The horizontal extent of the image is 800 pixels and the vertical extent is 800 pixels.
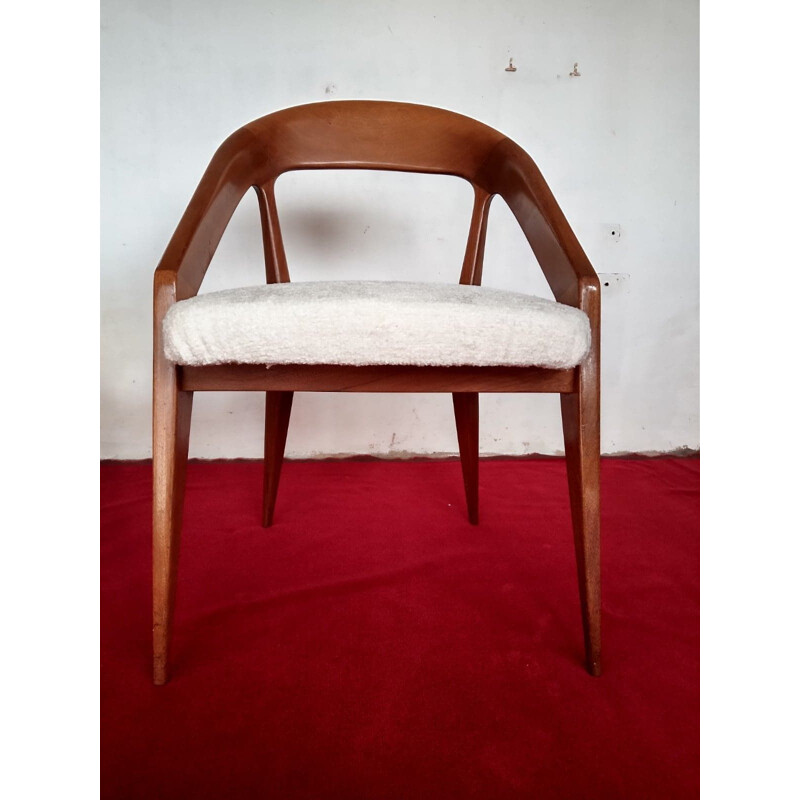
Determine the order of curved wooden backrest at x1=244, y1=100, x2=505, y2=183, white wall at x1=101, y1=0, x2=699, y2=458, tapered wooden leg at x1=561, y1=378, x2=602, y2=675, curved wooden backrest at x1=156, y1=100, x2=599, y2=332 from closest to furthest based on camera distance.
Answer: tapered wooden leg at x1=561, y1=378, x2=602, y2=675 < curved wooden backrest at x1=156, y1=100, x2=599, y2=332 < curved wooden backrest at x1=244, y1=100, x2=505, y2=183 < white wall at x1=101, y1=0, x2=699, y2=458

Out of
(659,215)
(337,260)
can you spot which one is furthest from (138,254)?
(659,215)

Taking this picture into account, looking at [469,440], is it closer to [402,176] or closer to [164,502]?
[164,502]

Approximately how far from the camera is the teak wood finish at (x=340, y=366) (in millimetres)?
549

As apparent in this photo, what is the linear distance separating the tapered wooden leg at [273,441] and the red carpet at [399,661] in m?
0.06

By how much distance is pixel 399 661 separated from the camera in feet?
2.03

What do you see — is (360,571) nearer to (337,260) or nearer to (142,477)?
(142,477)

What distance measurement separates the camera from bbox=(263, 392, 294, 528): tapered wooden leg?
3.34ft

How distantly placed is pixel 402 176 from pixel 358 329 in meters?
1.28

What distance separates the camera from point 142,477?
1433 millimetres

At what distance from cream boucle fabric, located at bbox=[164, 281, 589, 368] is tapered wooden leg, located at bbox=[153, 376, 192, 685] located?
0.05 meters

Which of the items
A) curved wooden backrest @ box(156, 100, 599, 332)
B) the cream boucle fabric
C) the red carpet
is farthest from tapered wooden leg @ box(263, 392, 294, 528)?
the cream boucle fabric

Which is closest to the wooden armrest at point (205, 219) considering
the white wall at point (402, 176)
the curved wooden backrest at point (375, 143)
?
the curved wooden backrest at point (375, 143)

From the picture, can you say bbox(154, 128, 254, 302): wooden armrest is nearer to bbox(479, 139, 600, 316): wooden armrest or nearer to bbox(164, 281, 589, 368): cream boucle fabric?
bbox(164, 281, 589, 368): cream boucle fabric

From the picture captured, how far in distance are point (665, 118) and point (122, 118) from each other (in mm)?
1746
